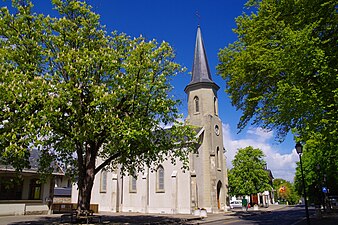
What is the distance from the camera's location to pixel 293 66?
12.8m

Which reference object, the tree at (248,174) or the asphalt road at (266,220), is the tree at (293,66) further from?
the tree at (248,174)

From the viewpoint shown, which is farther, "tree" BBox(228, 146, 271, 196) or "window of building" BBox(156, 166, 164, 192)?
"tree" BBox(228, 146, 271, 196)

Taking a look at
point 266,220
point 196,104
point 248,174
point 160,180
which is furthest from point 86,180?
point 248,174

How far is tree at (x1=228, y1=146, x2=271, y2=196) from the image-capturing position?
49.8m

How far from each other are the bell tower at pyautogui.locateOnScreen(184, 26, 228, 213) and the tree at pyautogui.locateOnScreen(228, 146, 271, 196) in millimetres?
12396

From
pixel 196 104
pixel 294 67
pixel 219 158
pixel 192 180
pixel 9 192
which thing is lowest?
pixel 9 192

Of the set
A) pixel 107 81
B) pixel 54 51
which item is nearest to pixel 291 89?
pixel 107 81

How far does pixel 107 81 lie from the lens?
1659cm

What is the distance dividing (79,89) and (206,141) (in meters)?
25.1

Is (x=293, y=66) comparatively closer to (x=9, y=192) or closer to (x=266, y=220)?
(x=266, y=220)

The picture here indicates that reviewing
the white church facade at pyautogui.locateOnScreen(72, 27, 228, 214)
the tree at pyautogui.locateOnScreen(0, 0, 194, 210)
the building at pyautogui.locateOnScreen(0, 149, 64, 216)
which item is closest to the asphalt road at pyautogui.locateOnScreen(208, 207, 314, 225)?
the white church facade at pyautogui.locateOnScreen(72, 27, 228, 214)

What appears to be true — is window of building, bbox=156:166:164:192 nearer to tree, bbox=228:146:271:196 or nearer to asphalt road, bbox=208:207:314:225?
asphalt road, bbox=208:207:314:225

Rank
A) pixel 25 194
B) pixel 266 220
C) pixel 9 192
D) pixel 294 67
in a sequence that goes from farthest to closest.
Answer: pixel 25 194, pixel 9 192, pixel 266 220, pixel 294 67

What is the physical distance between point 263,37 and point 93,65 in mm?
9976
